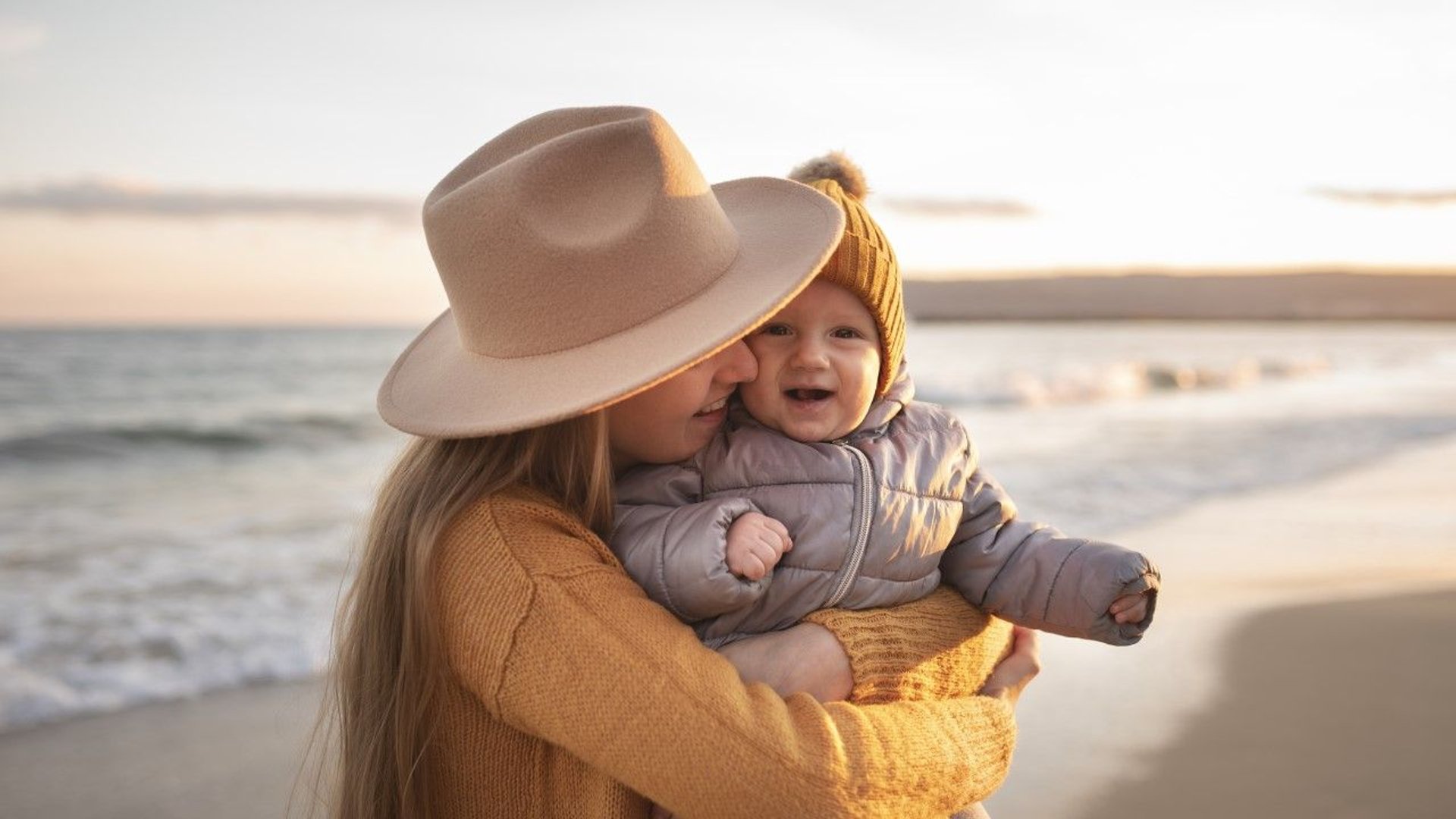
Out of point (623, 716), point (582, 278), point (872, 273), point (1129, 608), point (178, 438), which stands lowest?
point (178, 438)

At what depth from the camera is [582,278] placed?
66.4 inches

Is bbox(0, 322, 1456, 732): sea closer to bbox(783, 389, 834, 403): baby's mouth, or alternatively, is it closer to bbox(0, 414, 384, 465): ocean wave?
bbox(0, 414, 384, 465): ocean wave

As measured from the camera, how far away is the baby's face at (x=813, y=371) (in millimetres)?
2117

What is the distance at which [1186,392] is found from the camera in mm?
17953

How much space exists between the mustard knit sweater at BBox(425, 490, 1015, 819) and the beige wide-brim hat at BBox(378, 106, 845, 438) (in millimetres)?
200

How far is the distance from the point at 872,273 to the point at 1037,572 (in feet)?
2.25

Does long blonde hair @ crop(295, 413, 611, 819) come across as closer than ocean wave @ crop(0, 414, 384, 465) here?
Yes

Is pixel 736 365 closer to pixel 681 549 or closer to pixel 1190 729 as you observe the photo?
pixel 681 549

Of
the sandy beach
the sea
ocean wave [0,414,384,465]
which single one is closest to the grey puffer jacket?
the sea

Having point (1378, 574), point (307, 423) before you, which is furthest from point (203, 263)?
point (1378, 574)

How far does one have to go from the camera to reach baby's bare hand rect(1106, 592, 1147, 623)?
215cm

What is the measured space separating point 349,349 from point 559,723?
29.3 m

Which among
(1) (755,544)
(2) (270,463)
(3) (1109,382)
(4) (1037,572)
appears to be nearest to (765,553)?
(1) (755,544)

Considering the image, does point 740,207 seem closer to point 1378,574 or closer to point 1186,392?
point 1378,574
